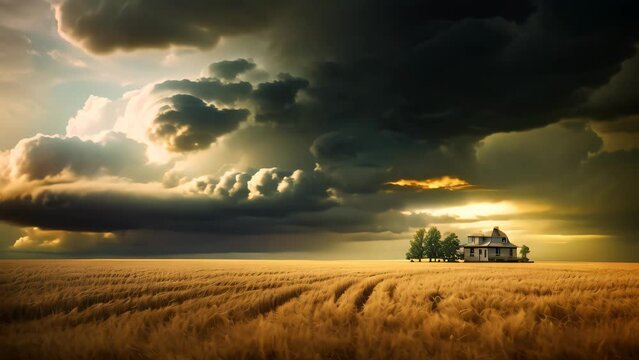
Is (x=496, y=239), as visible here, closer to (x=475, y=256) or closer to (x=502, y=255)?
(x=502, y=255)

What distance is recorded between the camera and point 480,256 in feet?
310

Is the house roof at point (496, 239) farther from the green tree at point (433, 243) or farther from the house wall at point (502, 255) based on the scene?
the green tree at point (433, 243)

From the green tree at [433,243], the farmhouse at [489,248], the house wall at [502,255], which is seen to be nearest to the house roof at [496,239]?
the farmhouse at [489,248]

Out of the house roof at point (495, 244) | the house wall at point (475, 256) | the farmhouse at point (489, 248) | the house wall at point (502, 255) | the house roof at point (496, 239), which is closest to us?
the house wall at point (502, 255)

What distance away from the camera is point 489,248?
94.2m

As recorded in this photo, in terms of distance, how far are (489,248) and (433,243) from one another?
11.4 m

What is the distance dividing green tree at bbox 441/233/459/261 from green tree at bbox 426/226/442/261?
1.05 meters

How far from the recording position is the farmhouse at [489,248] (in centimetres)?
9354

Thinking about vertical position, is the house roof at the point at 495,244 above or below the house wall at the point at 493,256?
above

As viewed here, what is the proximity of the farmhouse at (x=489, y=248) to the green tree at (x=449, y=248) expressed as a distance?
2.30m

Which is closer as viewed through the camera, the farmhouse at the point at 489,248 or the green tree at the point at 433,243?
the farmhouse at the point at 489,248

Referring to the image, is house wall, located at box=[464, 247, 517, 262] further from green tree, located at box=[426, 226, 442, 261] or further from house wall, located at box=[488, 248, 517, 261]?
green tree, located at box=[426, 226, 442, 261]

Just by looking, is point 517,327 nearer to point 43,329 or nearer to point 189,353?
point 189,353

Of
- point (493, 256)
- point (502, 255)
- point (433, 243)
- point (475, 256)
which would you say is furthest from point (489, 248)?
point (433, 243)
